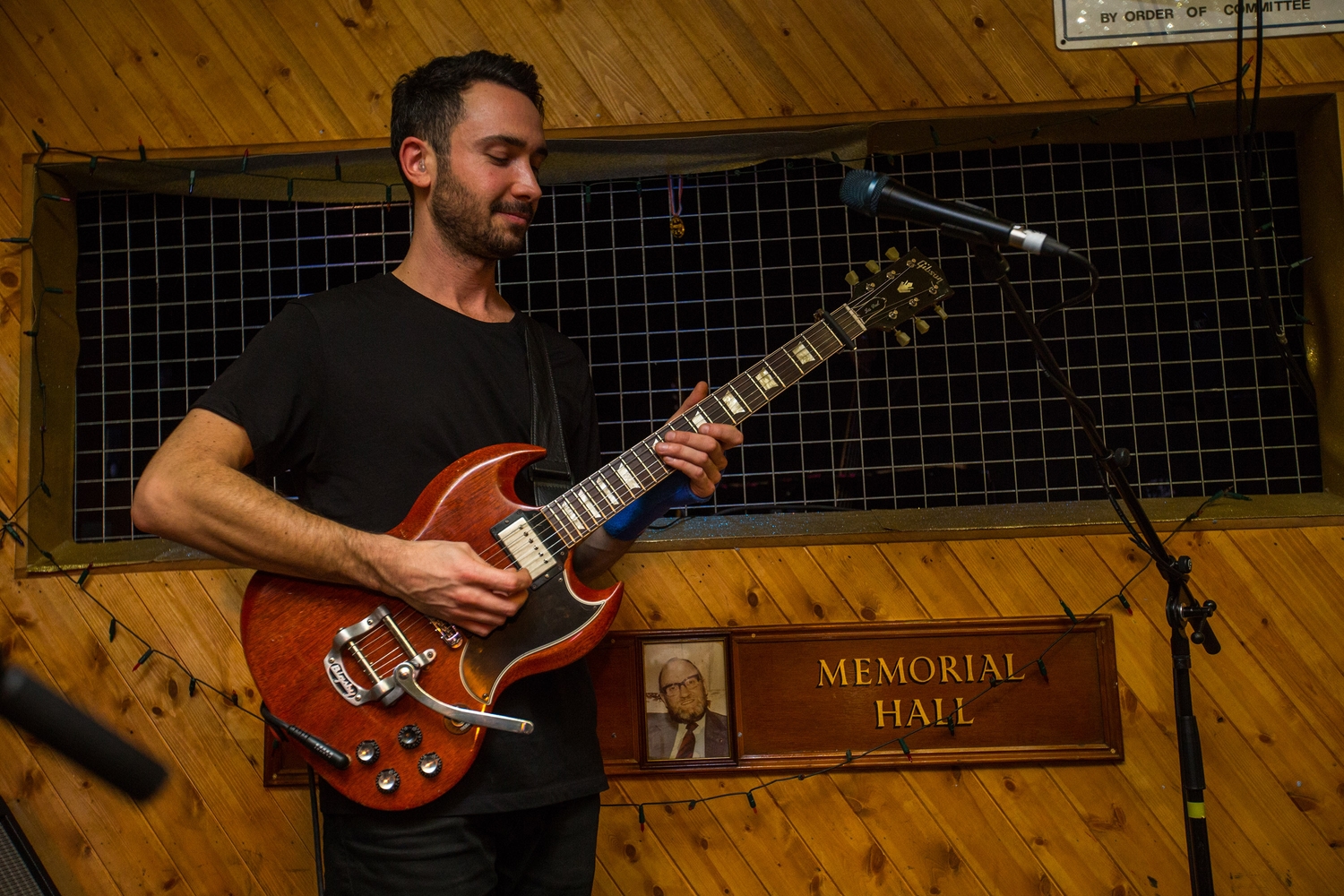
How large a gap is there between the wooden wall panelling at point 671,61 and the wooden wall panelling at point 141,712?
199 cm

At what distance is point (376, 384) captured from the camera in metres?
1.68

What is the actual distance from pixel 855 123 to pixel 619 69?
646 mm

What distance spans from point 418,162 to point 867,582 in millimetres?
1422

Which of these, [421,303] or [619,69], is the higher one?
[619,69]

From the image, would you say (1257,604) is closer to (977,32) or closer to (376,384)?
(977,32)

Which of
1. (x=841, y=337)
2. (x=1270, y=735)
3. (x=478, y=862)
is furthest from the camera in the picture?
(x=1270, y=735)

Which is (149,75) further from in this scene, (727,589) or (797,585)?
(797,585)

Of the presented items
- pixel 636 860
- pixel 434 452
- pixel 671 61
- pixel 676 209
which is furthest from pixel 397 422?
pixel 671 61

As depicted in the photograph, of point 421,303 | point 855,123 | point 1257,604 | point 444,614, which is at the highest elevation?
point 855,123

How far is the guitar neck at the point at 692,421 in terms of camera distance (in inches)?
67.6

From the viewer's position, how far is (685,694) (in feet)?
7.62

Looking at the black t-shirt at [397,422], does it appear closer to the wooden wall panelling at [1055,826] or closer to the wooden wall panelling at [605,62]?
the wooden wall panelling at [605,62]

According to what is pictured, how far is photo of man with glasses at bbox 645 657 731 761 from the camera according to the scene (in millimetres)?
2316

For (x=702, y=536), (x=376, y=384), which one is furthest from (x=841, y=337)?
(x=376, y=384)
